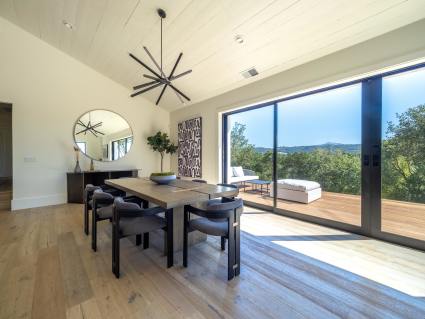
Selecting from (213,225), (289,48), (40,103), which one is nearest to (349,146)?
(289,48)

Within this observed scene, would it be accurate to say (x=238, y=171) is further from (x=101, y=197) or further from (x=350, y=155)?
(x=101, y=197)

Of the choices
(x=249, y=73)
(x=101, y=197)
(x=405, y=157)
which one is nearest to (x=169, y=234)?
(x=101, y=197)

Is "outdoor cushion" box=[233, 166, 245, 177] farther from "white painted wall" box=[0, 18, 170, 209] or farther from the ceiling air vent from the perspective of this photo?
"white painted wall" box=[0, 18, 170, 209]

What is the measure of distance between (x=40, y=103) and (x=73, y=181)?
181 centimetres

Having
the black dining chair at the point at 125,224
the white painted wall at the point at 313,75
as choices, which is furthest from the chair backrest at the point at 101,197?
the white painted wall at the point at 313,75

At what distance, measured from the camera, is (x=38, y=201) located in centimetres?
428

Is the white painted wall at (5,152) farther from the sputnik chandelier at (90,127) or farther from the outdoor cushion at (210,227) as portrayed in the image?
the outdoor cushion at (210,227)

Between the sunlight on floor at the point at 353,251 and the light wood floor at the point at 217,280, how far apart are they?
0.03 feet

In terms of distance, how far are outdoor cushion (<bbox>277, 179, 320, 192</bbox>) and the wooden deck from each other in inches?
8.7

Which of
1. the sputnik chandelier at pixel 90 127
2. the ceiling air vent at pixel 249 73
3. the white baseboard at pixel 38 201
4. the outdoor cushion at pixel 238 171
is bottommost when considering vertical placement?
the white baseboard at pixel 38 201

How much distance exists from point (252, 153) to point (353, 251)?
8.02 feet

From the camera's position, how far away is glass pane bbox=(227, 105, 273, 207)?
3900 millimetres

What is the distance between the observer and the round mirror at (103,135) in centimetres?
480

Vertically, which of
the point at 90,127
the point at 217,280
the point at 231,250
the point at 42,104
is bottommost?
the point at 217,280
